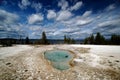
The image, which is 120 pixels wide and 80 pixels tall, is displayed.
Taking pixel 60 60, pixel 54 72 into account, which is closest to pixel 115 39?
pixel 60 60

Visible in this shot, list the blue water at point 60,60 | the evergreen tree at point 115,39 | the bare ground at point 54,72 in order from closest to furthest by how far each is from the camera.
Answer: the bare ground at point 54,72
the blue water at point 60,60
the evergreen tree at point 115,39

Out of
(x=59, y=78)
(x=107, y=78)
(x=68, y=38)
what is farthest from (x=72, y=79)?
(x=68, y=38)

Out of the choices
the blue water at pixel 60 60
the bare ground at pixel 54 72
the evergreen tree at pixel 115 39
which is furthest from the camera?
the evergreen tree at pixel 115 39

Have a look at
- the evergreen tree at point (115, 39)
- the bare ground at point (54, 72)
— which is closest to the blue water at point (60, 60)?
the bare ground at point (54, 72)

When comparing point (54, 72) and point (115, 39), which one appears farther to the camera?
point (115, 39)

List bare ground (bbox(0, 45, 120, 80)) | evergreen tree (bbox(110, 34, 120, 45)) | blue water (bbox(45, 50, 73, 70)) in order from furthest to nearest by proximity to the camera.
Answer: evergreen tree (bbox(110, 34, 120, 45)), blue water (bbox(45, 50, 73, 70)), bare ground (bbox(0, 45, 120, 80))

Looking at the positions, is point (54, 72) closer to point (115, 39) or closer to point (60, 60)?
point (60, 60)

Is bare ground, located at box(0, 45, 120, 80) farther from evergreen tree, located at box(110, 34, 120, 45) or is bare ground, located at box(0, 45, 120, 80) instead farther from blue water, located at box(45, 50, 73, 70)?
evergreen tree, located at box(110, 34, 120, 45)

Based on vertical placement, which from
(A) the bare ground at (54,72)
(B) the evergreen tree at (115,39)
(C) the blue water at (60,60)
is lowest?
(C) the blue water at (60,60)

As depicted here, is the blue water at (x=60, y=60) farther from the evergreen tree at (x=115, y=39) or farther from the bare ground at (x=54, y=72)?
the evergreen tree at (x=115, y=39)

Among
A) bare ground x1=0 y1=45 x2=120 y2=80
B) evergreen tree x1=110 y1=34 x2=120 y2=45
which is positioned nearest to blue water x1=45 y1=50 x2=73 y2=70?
bare ground x1=0 y1=45 x2=120 y2=80

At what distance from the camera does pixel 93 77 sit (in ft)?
29.3

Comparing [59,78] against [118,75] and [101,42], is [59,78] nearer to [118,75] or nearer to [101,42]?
[118,75]

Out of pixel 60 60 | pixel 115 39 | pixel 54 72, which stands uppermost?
pixel 115 39
